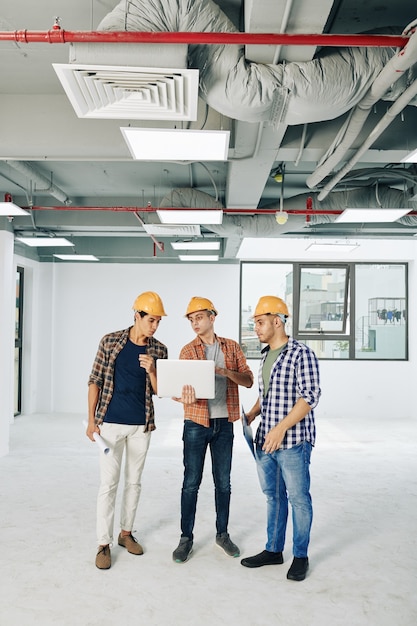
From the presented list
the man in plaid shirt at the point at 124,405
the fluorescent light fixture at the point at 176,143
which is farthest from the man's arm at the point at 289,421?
the fluorescent light fixture at the point at 176,143

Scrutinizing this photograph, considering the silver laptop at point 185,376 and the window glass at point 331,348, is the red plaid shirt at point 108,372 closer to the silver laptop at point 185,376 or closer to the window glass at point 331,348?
the silver laptop at point 185,376

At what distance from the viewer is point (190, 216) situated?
465cm

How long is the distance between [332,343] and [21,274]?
503 cm

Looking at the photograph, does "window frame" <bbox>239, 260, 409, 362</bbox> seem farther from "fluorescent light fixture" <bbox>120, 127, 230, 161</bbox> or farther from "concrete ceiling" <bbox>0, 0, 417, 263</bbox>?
"fluorescent light fixture" <bbox>120, 127, 230, 161</bbox>

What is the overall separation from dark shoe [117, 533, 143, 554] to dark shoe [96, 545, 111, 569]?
174 mm

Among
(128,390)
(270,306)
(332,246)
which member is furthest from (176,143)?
(332,246)

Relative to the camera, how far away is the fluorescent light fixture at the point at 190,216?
449 cm

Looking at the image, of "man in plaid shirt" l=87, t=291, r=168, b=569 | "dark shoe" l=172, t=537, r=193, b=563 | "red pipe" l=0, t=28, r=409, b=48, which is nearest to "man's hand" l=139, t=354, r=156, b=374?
"man in plaid shirt" l=87, t=291, r=168, b=569

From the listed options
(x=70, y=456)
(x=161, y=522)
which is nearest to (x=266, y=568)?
(x=161, y=522)

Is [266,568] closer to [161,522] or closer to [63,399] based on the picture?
[161,522]

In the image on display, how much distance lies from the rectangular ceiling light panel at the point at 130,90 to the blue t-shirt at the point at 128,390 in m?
1.26

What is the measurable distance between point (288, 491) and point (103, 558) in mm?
1049

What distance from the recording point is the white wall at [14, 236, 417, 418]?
8.55 m

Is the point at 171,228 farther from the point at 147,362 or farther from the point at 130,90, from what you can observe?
the point at 130,90
